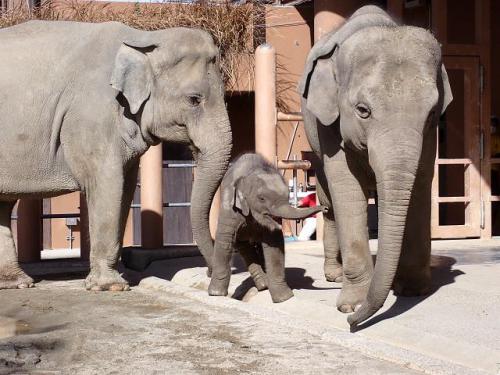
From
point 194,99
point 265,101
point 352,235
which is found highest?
point 265,101

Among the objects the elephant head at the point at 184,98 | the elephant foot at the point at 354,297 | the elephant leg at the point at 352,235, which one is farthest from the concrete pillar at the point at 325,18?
the elephant foot at the point at 354,297

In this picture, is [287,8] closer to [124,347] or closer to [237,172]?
[237,172]

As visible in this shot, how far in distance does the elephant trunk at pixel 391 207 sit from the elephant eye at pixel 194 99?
2817 mm

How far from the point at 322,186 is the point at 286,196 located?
92cm

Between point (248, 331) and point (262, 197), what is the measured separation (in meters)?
1.69

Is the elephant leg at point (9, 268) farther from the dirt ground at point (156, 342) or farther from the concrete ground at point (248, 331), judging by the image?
the dirt ground at point (156, 342)

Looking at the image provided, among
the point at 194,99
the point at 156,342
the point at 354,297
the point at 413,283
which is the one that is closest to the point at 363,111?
the point at 354,297

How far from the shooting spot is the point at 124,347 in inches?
226

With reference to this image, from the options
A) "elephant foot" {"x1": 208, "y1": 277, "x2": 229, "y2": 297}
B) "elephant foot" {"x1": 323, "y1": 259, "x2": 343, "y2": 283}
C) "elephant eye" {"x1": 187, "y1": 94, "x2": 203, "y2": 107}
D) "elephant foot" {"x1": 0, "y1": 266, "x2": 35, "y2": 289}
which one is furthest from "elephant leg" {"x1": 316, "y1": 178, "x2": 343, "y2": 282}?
"elephant foot" {"x1": 0, "y1": 266, "x2": 35, "y2": 289}

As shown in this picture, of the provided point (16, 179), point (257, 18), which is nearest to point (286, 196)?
point (16, 179)

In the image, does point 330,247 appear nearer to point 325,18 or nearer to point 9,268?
point 9,268

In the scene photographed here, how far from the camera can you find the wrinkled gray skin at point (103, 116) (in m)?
8.41

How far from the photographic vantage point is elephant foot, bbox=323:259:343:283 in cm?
833

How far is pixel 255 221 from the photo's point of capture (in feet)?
25.5
